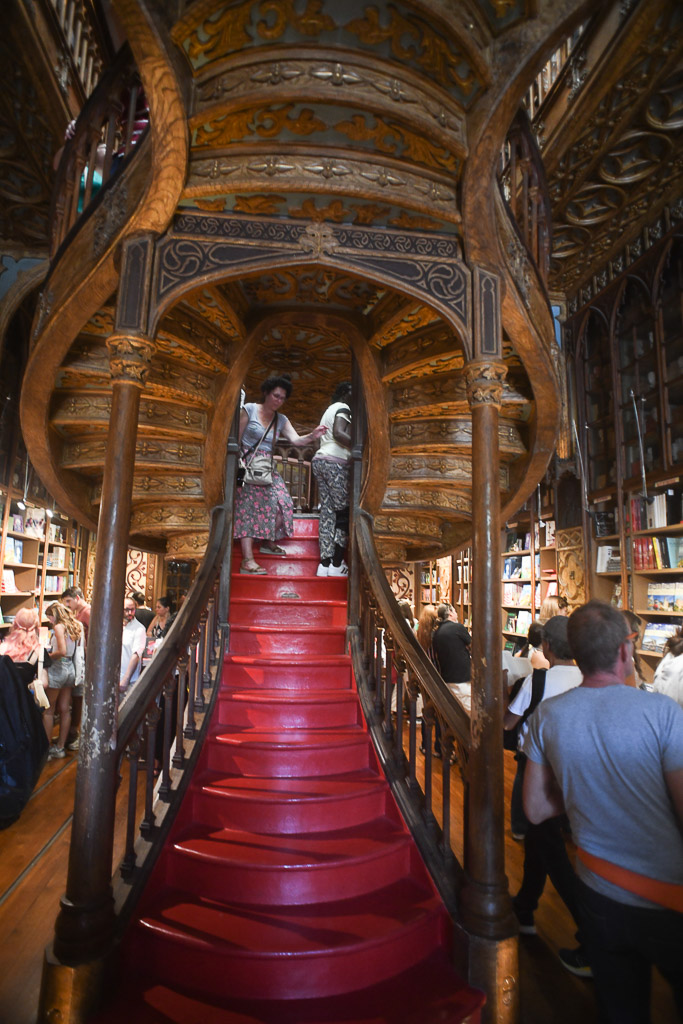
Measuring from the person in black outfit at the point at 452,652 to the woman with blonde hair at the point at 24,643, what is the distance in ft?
10.5

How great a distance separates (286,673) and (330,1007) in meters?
1.75

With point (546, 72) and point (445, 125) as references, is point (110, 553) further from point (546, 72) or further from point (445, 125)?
point (546, 72)

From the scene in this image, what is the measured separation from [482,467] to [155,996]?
87.9 inches

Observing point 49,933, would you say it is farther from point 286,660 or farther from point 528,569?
point 528,569

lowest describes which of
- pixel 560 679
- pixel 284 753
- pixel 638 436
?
pixel 284 753

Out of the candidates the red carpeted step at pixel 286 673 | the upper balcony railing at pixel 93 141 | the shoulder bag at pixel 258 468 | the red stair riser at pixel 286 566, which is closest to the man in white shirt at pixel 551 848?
the red carpeted step at pixel 286 673

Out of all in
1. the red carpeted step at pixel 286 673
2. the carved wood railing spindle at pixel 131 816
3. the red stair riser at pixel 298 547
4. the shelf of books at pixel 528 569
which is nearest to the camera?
the carved wood railing spindle at pixel 131 816

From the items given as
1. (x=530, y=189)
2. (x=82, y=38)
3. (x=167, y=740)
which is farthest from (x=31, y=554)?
(x=530, y=189)

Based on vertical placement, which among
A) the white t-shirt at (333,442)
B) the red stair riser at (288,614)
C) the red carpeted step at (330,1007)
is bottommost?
the red carpeted step at (330,1007)

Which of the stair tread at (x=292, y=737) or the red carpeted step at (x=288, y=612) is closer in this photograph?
the stair tread at (x=292, y=737)

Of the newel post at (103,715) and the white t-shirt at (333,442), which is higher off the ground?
the white t-shirt at (333,442)

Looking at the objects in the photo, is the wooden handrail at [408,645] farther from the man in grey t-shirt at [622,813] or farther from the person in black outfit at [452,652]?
the person in black outfit at [452,652]

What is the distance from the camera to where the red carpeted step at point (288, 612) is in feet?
13.1

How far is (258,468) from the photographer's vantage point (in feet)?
14.4
